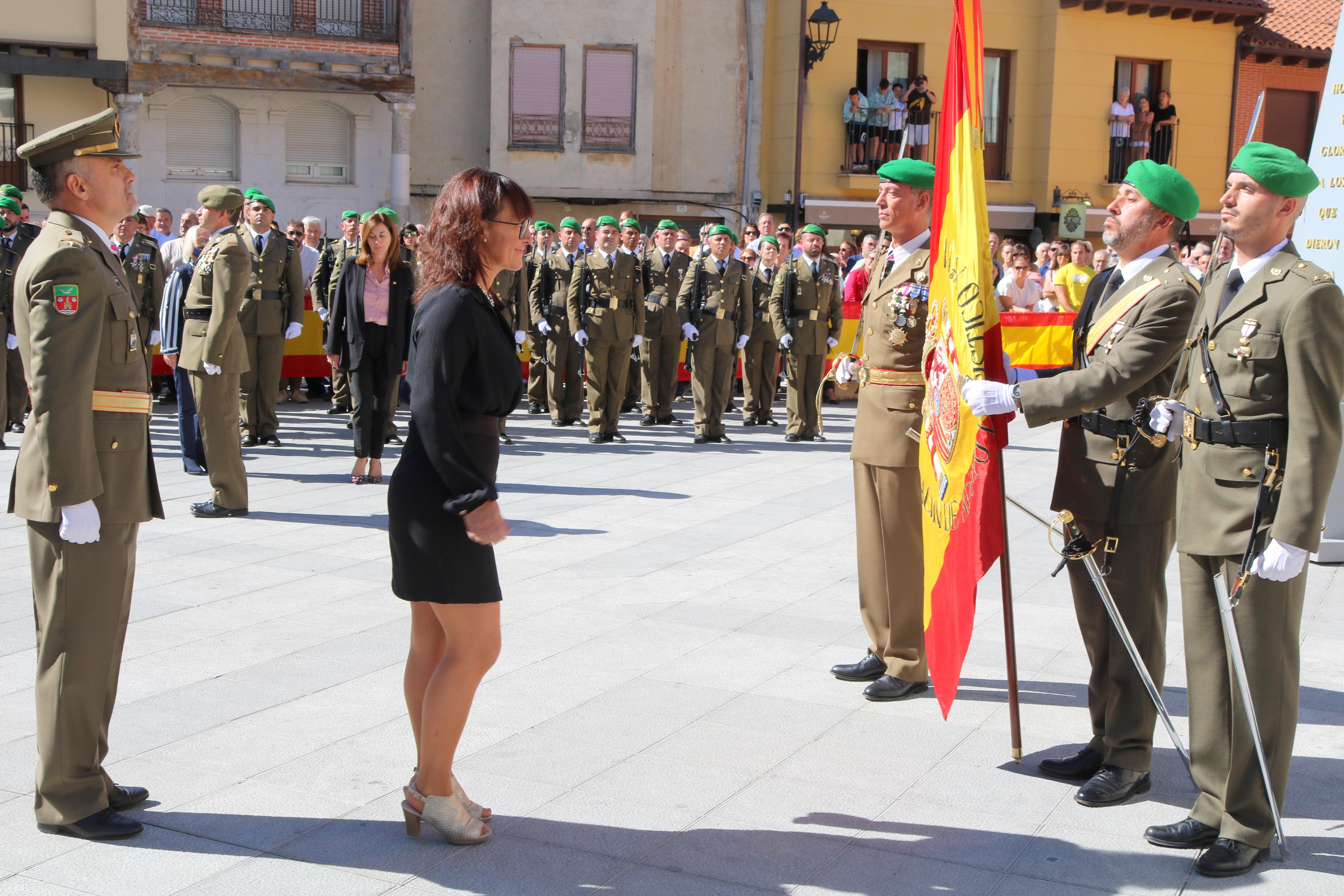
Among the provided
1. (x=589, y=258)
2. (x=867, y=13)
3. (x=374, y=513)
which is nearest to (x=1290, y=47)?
(x=867, y=13)

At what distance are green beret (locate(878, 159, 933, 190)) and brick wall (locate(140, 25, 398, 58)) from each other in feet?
68.3

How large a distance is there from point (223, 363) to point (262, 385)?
10.9 ft

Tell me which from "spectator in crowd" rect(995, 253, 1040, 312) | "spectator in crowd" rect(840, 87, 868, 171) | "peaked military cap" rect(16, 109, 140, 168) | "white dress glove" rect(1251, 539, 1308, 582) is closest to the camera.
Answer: "white dress glove" rect(1251, 539, 1308, 582)

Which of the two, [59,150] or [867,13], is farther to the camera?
[867,13]

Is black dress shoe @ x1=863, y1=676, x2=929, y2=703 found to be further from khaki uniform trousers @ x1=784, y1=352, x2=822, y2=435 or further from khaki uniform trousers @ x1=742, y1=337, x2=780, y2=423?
khaki uniform trousers @ x1=742, y1=337, x2=780, y2=423

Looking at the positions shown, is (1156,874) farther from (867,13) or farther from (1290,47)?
(1290,47)

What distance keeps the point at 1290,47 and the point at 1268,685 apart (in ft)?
90.0

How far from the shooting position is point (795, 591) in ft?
22.4

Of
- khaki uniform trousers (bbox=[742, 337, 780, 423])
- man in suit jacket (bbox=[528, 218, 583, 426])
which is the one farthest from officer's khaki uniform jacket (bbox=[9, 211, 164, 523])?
khaki uniform trousers (bbox=[742, 337, 780, 423])

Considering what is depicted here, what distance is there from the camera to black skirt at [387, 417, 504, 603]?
3.52 metres

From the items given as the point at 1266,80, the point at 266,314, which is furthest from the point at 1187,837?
the point at 1266,80

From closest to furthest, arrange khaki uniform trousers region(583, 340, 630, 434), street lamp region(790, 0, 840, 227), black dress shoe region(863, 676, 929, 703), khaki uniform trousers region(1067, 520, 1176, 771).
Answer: khaki uniform trousers region(1067, 520, 1176, 771)
black dress shoe region(863, 676, 929, 703)
khaki uniform trousers region(583, 340, 630, 434)
street lamp region(790, 0, 840, 227)

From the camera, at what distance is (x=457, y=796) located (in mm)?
3717

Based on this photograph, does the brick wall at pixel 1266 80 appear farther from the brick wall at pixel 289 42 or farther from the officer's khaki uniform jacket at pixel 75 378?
the officer's khaki uniform jacket at pixel 75 378
